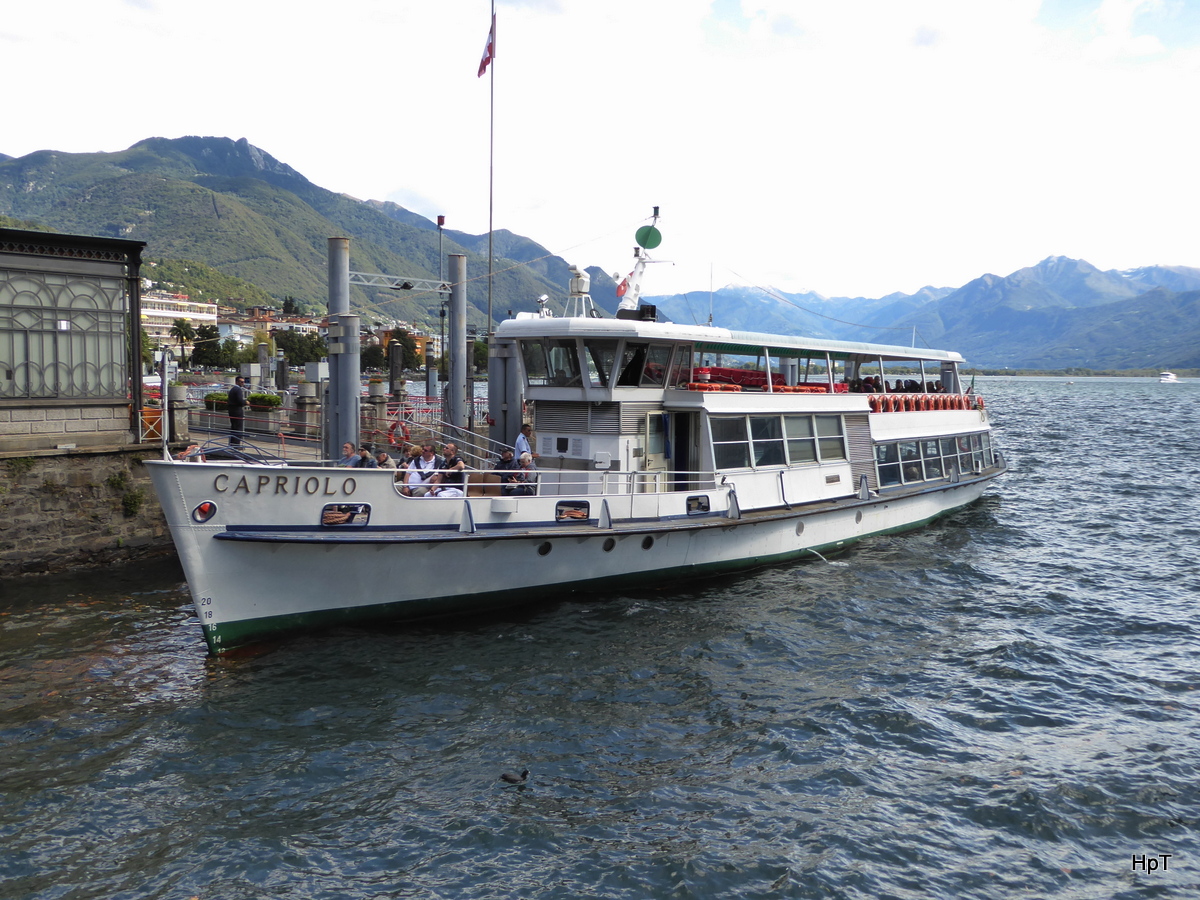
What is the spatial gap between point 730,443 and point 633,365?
8.98 ft

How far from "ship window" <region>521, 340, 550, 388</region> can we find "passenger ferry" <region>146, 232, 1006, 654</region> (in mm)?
64

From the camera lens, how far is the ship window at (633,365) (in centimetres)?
1680

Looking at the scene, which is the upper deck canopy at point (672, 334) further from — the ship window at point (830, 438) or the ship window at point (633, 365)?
the ship window at point (830, 438)

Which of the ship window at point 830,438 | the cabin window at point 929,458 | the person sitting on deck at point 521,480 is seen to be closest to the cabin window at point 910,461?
the cabin window at point 929,458

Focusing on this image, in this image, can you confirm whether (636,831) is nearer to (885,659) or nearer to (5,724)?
(885,659)

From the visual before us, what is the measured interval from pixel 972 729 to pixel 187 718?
10.8 m

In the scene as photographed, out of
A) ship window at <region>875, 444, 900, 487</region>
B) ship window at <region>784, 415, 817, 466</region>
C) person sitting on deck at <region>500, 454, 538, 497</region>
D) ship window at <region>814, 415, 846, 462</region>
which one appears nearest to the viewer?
person sitting on deck at <region>500, 454, 538, 497</region>

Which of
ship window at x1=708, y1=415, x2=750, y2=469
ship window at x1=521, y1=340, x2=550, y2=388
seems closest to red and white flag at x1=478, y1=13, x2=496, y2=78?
ship window at x1=521, y1=340, x2=550, y2=388

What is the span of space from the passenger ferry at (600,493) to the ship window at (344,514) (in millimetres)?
33

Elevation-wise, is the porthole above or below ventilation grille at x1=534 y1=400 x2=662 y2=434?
below

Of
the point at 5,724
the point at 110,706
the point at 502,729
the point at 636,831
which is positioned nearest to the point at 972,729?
the point at 636,831

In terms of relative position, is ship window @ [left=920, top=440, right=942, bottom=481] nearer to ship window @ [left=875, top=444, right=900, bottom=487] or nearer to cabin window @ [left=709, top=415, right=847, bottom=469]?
ship window @ [left=875, top=444, right=900, bottom=487]

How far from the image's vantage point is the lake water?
823cm

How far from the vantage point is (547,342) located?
17094 millimetres
